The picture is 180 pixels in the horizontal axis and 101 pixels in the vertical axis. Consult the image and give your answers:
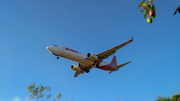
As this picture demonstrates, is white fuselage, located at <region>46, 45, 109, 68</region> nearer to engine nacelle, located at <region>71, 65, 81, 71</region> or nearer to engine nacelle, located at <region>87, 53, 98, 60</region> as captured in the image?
engine nacelle, located at <region>87, 53, 98, 60</region>

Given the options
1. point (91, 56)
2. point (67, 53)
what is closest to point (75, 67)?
point (91, 56)

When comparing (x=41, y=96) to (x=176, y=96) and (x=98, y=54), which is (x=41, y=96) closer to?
(x=98, y=54)

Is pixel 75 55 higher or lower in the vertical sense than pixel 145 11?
higher

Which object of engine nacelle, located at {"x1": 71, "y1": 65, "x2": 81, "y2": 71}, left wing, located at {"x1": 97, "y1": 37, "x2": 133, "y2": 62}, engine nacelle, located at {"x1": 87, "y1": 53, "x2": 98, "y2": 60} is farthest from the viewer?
engine nacelle, located at {"x1": 71, "y1": 65, "x2": 81, "y2": 71}

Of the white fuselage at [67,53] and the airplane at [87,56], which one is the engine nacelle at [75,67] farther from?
the white fuselage at [67,53]

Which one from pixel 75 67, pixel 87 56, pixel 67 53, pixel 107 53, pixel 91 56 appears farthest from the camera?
pixel 75 67

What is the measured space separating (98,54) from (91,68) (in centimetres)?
558

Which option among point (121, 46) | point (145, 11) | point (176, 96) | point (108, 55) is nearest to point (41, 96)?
point (108, 55)

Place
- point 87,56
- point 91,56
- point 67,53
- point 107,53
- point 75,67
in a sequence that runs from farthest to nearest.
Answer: point 75,67
point 107,53
point 87,56
point 91,56
point 67,53

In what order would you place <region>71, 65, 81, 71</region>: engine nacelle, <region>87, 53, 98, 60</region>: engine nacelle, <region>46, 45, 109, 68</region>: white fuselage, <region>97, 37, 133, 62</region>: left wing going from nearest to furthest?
1. <region>46, 45, 109, 68</region>: white fuselage
2. <region>87, 53, 98, 60</region>: engine nacelle
3. <region>97, 37, 133, 62</region>: left wing
4. <region>71, 65, 81, 71</region>: engine nacelle

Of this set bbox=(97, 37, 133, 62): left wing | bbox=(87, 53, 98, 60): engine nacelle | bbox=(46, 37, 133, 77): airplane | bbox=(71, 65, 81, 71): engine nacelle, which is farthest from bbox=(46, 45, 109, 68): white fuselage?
bbox=(71, 65, 81, 71): engine nacelle

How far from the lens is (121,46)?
90.8 feet

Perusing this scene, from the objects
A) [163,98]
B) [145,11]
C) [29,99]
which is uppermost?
[163,98]

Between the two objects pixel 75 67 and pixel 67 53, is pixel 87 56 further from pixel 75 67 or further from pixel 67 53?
pixel 75 67
